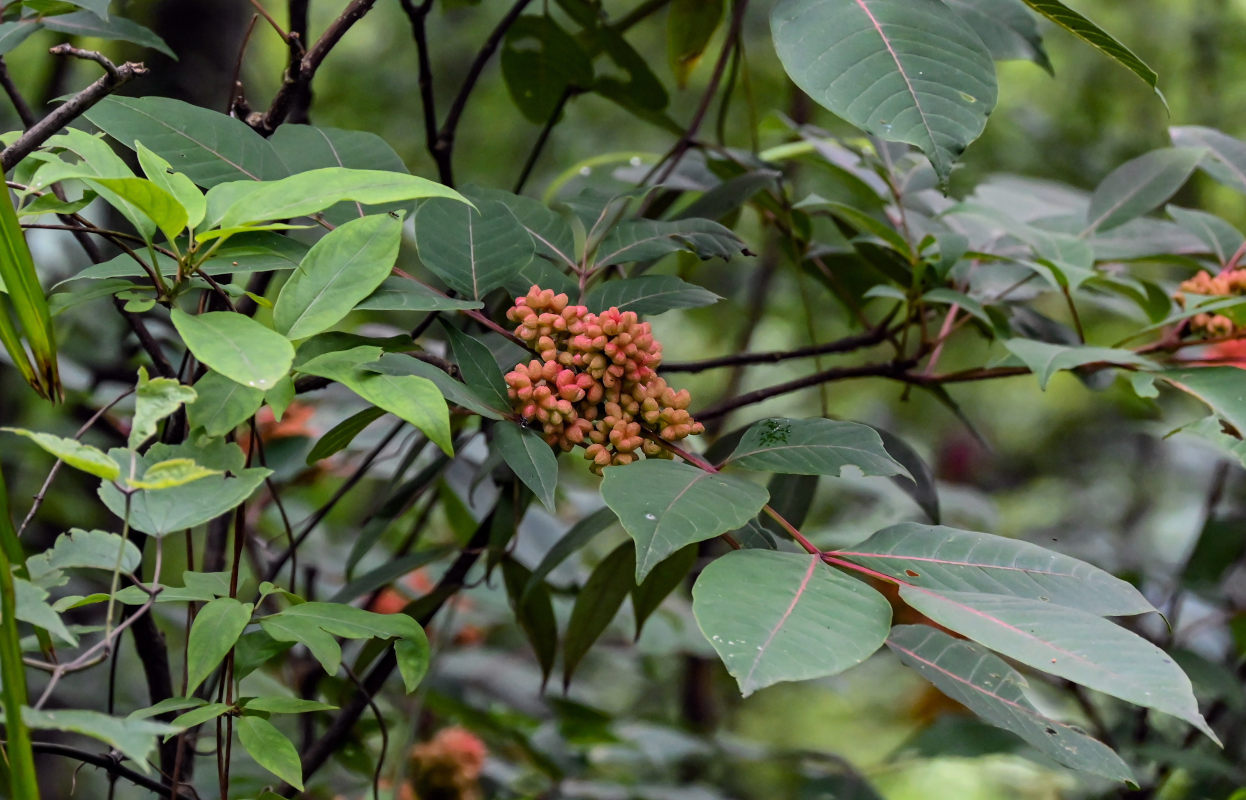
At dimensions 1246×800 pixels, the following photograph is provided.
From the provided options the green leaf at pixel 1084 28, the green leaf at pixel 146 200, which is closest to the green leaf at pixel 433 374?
the green leaf at pixel 146 200

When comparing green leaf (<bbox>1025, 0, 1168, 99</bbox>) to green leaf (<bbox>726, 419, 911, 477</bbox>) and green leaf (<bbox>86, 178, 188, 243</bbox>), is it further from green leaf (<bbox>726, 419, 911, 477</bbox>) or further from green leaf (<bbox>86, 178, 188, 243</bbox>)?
green leaf (<bbox>86, 178, 188, 243</bbox>)

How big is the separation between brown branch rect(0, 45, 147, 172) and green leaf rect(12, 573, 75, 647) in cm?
24

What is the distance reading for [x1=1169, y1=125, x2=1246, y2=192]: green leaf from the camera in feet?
2.98

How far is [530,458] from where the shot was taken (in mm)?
523

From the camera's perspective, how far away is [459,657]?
1421 mm

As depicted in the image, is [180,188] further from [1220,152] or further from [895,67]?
[1220,152]

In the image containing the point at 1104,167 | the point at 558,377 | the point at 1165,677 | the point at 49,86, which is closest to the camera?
the point at 1165,677

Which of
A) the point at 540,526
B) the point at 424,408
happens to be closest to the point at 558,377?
the point at 424,408

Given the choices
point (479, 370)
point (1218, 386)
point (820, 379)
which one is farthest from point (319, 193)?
point (1218, 386)

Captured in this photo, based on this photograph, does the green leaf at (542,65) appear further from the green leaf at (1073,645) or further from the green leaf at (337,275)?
the green leaf at (1073,645)

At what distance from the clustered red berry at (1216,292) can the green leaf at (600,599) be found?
508 millimetres

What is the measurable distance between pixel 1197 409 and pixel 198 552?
2471 millimetres

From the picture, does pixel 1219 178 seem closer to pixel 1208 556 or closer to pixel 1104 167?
pixel 1208 556

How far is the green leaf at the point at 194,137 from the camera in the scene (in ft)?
1.85
